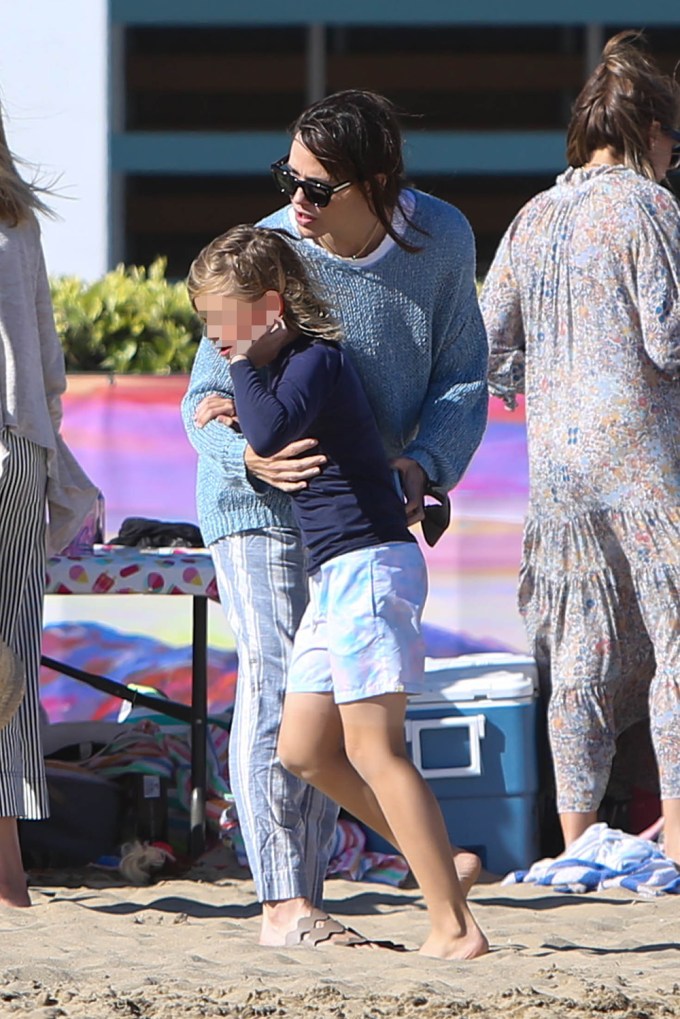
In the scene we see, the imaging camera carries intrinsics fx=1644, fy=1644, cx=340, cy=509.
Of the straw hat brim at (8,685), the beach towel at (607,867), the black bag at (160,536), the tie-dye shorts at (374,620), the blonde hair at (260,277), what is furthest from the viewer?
the black bag at (160,536)

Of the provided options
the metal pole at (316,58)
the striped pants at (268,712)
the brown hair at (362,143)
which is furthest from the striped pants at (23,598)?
the metal pole at (316,58)

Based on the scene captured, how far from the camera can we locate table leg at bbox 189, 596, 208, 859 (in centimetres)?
452

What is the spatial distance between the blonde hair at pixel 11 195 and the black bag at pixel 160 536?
123 centimetres

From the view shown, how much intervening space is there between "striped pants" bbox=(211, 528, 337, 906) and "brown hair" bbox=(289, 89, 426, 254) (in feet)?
2.26

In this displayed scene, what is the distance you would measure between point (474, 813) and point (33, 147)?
834 centimetres

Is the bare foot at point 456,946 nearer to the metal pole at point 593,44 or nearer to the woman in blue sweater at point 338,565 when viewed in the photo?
the woman in blue sweater at point 338,565

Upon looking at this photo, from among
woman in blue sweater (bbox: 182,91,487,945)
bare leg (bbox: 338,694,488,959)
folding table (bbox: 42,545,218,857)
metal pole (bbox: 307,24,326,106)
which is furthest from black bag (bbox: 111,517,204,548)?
metal pole (bbox: 307,24,326,106)

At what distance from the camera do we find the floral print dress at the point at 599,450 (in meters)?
4.22

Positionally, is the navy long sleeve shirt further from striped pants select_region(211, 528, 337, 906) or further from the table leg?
the table leg

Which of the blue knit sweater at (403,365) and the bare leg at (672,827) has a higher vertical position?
the blue knit sweater at (403,365)

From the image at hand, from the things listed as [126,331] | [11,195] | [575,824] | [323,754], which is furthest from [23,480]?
[126,331]

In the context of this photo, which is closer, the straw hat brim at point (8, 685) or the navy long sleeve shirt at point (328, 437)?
the navy long sleeve shirt at point (328, 437)

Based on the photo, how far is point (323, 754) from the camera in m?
3.15

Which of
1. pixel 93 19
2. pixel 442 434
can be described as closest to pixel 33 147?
pixel 93 19
